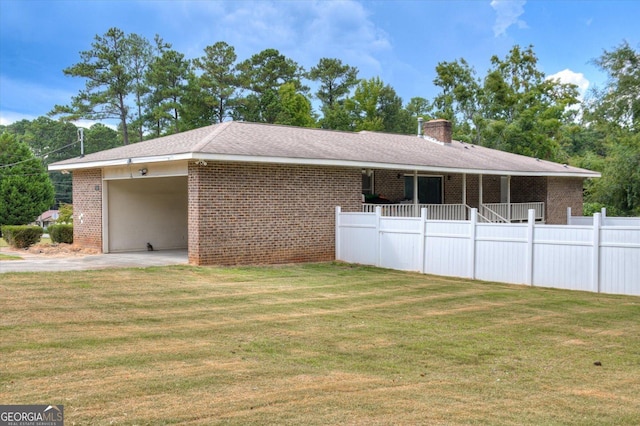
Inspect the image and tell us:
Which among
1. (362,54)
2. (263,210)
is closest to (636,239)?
(263,210)

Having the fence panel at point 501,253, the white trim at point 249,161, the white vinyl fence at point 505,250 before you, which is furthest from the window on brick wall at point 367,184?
the fence panel at point 501,253

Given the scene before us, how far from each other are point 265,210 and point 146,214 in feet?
19.6

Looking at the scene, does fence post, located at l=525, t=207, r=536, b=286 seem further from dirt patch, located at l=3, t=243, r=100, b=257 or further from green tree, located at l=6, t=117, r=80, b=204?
green tree, located at l=6, t=117, r=80, b=204

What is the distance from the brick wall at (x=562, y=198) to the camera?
88.9ft

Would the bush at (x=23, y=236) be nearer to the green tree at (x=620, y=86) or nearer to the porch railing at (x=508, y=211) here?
the porch railing at (x=508, y=211)

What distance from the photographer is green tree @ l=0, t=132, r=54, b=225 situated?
124 ft

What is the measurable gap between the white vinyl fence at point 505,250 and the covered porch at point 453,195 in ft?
8.71

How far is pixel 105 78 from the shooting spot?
51344 mm

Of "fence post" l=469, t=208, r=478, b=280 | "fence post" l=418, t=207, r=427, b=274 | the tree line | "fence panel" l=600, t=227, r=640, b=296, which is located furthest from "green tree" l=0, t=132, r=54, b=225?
"fence panel" l=600, t=227, r=640, b=296

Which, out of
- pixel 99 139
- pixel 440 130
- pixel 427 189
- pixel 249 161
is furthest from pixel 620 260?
pixel 99 139

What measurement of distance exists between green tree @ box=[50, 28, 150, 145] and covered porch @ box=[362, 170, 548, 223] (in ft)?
115

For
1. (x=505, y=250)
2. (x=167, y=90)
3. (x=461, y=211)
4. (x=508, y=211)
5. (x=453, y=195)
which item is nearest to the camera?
(x=505, y=250)

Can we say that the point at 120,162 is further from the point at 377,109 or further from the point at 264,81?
the point at 377,109

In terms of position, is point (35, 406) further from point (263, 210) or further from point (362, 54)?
point (362, 54)
